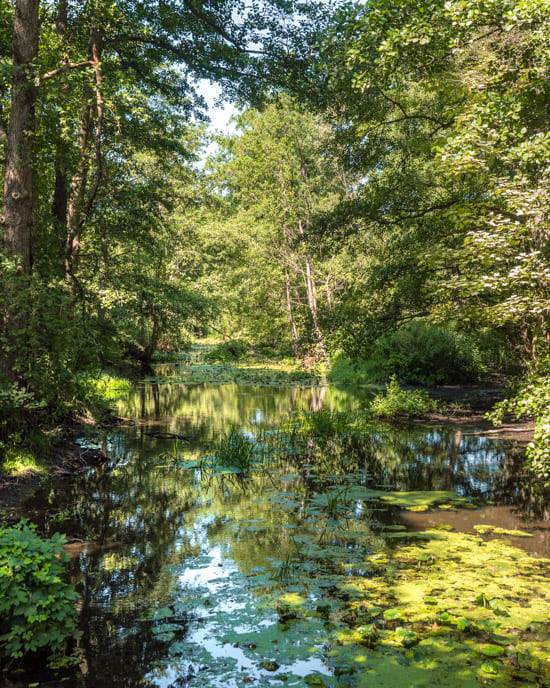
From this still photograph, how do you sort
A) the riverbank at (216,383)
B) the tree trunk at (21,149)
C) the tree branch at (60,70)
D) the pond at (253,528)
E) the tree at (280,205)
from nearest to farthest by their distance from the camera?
Result: the pond at (253,528) < the riverbank at (216,383) < the tree trunk at (21,149) < the tree branch at (60,70) < the tree at (280,205)

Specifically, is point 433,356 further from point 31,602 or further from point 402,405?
point 31,602

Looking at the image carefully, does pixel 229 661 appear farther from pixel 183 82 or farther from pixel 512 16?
pixel 183 82

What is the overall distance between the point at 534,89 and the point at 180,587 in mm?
7838

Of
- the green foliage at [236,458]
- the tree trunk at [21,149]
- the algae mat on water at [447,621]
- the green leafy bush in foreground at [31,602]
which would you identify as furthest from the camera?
the green foliage at [236,458]

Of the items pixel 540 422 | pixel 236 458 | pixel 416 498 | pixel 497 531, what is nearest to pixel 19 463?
pixel 236 458

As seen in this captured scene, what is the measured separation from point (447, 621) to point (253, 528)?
2.80 meters

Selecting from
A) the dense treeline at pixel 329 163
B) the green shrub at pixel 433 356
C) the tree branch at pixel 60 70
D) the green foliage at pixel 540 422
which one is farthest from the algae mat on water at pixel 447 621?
the green shrub at pixel 433 356

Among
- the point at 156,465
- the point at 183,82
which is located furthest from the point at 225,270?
the point at 156,465

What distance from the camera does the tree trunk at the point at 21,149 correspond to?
8539mm

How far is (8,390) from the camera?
769 cm

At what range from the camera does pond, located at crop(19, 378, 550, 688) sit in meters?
3.71

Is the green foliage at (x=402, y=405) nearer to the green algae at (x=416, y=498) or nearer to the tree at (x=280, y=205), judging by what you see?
the green algae at (x=416, y=498)

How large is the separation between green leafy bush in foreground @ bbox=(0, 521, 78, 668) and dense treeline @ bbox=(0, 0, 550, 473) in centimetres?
469

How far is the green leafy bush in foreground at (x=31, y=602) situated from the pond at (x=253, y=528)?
1.12ft
